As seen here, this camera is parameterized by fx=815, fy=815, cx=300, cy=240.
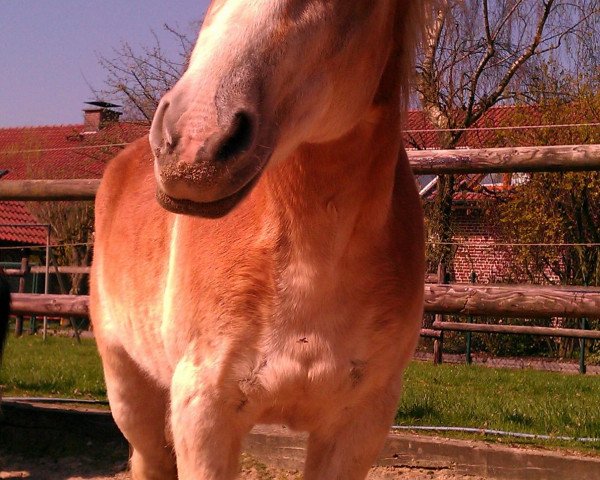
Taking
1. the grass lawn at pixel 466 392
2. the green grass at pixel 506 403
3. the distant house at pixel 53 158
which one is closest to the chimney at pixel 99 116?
the distant house at pixel 53 158

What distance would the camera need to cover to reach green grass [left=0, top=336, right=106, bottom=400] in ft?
21.7

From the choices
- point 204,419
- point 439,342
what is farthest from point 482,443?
point 439,342

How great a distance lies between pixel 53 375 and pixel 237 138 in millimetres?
6217

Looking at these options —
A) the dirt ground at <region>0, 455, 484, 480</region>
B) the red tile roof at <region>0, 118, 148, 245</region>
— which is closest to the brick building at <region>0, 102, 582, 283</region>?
the red tile roof at <region>0, 118, 148, 245</region>

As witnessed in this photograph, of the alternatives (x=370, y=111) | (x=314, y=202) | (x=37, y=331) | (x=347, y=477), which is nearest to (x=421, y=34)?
(x=370, y=111)

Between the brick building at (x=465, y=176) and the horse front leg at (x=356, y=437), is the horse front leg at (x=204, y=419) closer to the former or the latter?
the horse front leg at (x=356, y=437)

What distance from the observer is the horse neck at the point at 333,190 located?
2.25m

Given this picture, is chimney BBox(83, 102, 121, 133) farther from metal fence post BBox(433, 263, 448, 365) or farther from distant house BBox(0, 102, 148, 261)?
metal fence post BBox(433, 263, 448, 365)

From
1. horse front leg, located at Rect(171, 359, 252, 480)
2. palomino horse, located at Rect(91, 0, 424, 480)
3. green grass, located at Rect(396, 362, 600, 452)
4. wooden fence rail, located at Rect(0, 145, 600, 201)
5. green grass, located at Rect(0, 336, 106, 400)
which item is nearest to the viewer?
palomino horse, located at Rect(91, 0, 424, 480)

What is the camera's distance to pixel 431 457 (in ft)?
14.6

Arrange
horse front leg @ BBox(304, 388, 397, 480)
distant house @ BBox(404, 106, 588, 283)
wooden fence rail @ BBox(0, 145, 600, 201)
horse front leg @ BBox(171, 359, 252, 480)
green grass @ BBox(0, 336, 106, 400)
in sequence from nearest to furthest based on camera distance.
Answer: horse front leg @ BBox(171, 359, 252, 480) < horse front leg @ BBox(304, 388, 397, 480) < wooden fence rail @ BBox(0, 145, 600, 201) < green grass @ BBox(0, 336, 106, 400) < distant house @ BBox(404, 106, 588, 283)

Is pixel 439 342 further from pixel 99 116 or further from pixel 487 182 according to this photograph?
pixel 99 116

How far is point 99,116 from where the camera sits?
2309cm

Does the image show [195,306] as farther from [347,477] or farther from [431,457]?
[431,457]
